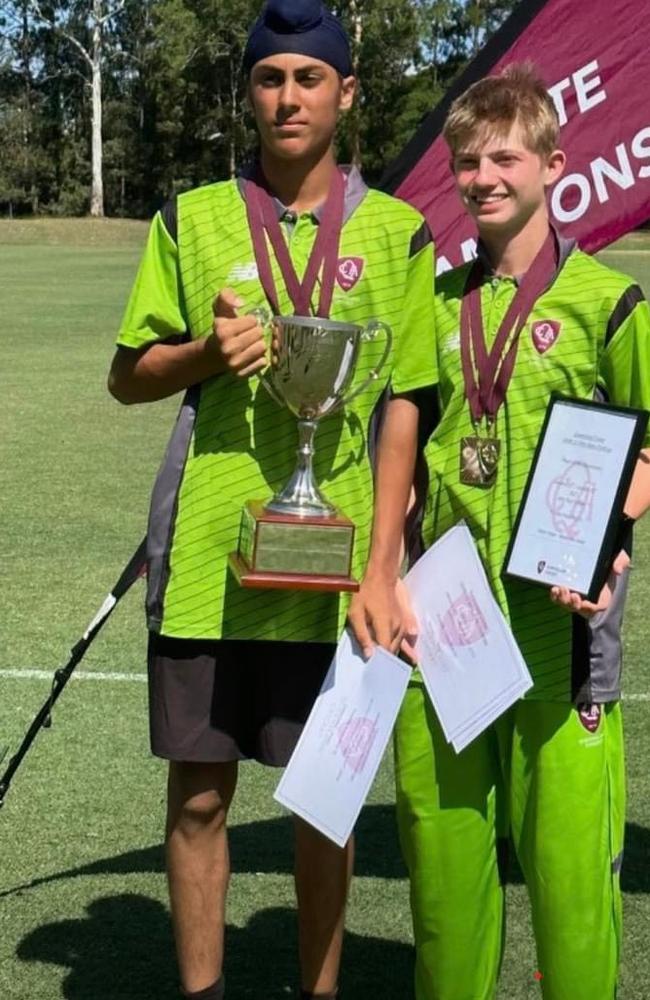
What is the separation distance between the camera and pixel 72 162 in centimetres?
6950

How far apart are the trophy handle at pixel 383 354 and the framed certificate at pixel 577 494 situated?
1.01 feet

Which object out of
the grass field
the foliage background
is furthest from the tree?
the grass field

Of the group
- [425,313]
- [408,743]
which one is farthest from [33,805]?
[425,313]

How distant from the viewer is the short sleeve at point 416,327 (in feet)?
9.24

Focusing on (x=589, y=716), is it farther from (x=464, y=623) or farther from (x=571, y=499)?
(x=571, y=499)

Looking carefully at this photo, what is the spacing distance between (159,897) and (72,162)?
6836 cm

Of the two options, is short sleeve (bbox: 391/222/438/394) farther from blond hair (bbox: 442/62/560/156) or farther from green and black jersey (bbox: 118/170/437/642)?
blond hair (bbox: 442/62/560/156)

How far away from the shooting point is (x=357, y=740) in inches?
111

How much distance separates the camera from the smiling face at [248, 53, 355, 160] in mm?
2758

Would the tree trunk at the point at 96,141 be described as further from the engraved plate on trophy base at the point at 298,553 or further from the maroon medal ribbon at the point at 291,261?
the engraved plate on trophy base at the point at 298,553

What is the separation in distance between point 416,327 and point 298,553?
48cm

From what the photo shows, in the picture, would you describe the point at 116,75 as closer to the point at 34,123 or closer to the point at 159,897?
the point at 34,123

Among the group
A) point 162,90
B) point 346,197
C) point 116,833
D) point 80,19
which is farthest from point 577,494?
point 80,19

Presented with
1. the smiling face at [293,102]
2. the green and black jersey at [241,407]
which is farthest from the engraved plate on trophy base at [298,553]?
the smiling face at [293,102]
